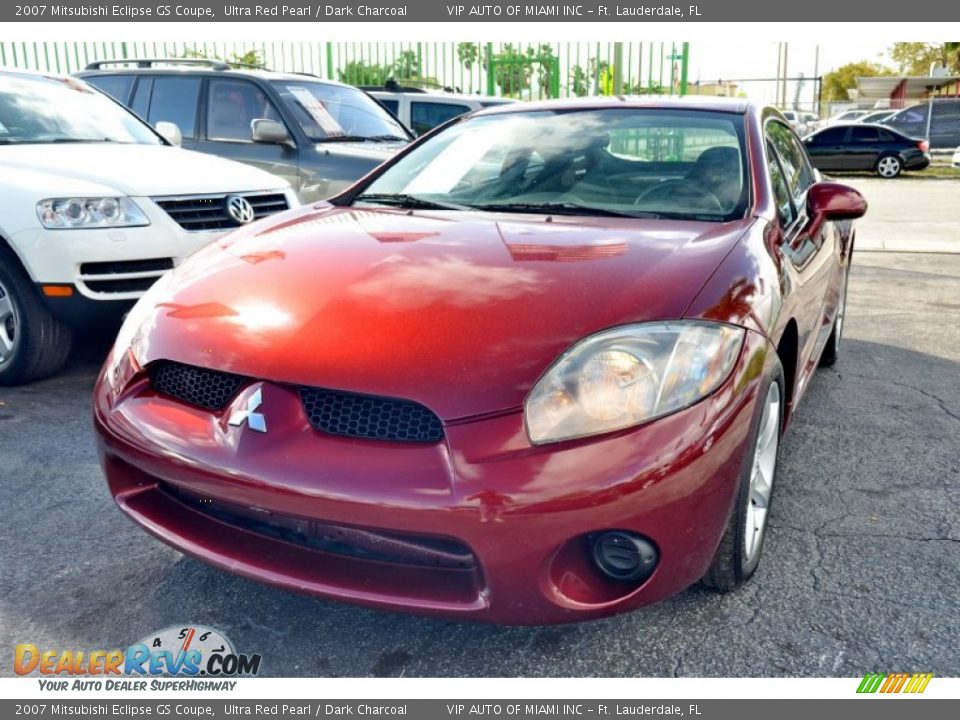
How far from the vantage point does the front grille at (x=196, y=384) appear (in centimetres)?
209

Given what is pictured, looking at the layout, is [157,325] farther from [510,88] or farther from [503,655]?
[510,88]

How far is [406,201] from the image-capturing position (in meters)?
3.18

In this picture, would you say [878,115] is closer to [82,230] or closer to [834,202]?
[834,202]

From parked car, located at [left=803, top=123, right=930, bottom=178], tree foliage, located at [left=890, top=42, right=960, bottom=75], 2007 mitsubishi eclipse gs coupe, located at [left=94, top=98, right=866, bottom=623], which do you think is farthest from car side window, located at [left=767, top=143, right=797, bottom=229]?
tree foliage, located at [left=890, top=42, right=960, bottom=75]

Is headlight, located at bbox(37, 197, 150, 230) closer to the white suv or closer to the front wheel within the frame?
the white suv

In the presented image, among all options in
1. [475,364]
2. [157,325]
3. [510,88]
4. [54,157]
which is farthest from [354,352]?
[510,88]

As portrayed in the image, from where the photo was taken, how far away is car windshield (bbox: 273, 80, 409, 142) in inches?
274

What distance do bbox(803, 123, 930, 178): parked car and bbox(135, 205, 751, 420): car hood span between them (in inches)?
842

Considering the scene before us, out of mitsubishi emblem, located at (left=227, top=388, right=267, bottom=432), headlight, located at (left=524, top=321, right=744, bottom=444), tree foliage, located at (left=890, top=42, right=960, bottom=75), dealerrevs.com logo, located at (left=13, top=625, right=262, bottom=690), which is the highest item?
tree foliage, located at (left=890, top=42, right=960, bottom=75)

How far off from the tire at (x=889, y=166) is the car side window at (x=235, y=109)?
19322mm

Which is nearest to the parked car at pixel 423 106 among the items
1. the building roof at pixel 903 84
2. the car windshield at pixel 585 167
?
the car windshield at pixel 585 167

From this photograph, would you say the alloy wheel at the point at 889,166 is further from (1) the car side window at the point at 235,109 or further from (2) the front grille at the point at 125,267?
(2) the front grille at the point at 125,267

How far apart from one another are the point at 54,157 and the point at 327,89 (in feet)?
11.1

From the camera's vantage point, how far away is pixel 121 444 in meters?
2.19
